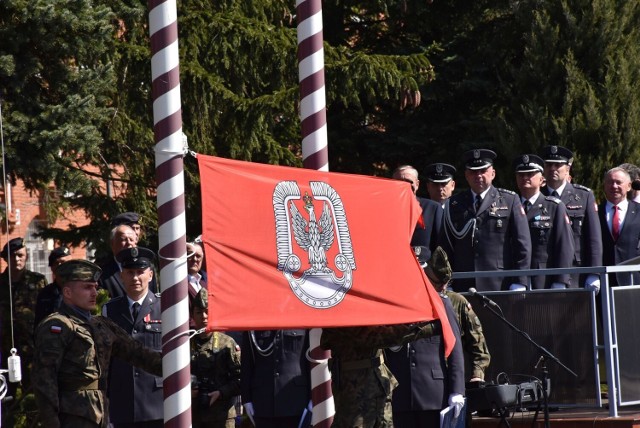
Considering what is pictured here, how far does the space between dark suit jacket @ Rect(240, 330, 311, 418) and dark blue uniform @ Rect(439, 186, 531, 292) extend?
199 cm

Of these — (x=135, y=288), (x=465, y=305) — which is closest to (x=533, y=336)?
(x=465, y=305)

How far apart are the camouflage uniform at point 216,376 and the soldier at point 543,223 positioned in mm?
2935

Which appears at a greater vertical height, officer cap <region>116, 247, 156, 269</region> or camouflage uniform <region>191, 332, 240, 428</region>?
officer cap <region>116, 247, 156, 269</region>

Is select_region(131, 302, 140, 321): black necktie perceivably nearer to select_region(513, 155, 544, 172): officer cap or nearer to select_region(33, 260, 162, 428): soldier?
select_region(33, 260, 162, 428): soldier

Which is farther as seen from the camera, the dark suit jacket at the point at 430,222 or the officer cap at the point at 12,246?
the officer cap at the point at 12,246

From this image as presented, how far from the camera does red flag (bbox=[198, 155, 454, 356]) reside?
6723mm

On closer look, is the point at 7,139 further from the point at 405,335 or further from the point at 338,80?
the point at 338,80

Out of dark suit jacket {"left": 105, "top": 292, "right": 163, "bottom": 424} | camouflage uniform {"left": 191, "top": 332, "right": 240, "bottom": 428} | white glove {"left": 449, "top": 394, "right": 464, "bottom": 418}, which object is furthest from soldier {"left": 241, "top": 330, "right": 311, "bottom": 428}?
white glove {"left": 449, "top": 394, "right": 464, "bottom": 418}

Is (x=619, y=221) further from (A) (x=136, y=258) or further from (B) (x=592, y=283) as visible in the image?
(A) (x=136, y=258)

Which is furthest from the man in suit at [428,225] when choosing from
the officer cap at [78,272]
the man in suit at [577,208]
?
the officer cap at [78,272]

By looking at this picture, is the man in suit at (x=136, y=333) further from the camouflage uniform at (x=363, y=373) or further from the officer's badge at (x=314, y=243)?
the officer's badge at (x=314, y=243)

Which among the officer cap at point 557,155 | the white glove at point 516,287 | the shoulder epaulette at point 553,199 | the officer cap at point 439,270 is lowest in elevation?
the white glove at point 516,287

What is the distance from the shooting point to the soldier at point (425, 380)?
870cm

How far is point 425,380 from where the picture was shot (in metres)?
8.77
